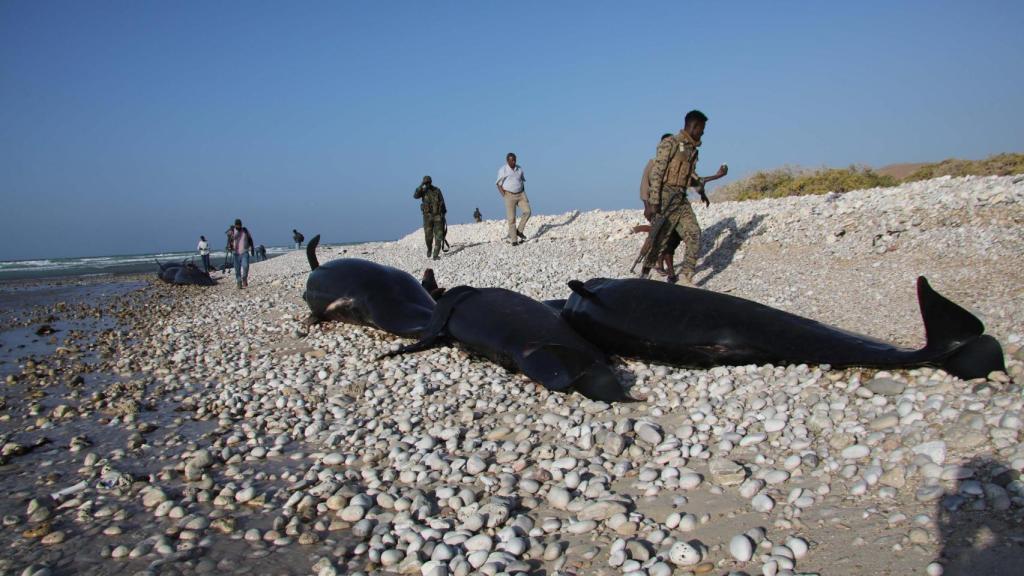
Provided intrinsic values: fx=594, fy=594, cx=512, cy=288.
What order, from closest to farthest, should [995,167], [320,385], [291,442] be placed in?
[291,442]
[320,385]
[995,167]

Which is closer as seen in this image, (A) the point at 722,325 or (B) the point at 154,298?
(A) the point at 722,325

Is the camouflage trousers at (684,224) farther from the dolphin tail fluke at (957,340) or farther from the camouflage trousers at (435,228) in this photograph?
the camouflage trousers at (435,228)

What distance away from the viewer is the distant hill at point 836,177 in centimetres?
2208

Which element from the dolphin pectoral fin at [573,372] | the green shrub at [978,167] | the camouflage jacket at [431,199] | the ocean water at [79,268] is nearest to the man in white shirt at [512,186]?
the camouflage jacket at [431,199]

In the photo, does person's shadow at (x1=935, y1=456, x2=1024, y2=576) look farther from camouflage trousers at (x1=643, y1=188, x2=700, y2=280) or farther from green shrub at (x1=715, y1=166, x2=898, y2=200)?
green shrub at (x1=715, y1=166, x2=898, y2=200)

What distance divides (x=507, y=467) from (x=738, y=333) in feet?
7.11

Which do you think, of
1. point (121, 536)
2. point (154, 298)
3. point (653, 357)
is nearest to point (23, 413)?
point (121, 536)

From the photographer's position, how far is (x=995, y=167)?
2195cm

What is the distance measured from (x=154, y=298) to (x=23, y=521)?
16.1 metres

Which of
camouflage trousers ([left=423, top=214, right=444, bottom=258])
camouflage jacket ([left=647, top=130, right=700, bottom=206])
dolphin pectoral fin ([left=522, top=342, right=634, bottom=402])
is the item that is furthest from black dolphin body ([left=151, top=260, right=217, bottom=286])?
dolphin pectoral fin ([left=522, top=342, right=634, bottom=402])

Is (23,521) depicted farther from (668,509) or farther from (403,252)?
(403,252)

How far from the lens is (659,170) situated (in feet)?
28.9

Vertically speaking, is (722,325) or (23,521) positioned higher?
(722,325)

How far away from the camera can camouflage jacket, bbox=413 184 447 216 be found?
A: 16766 millimetres
